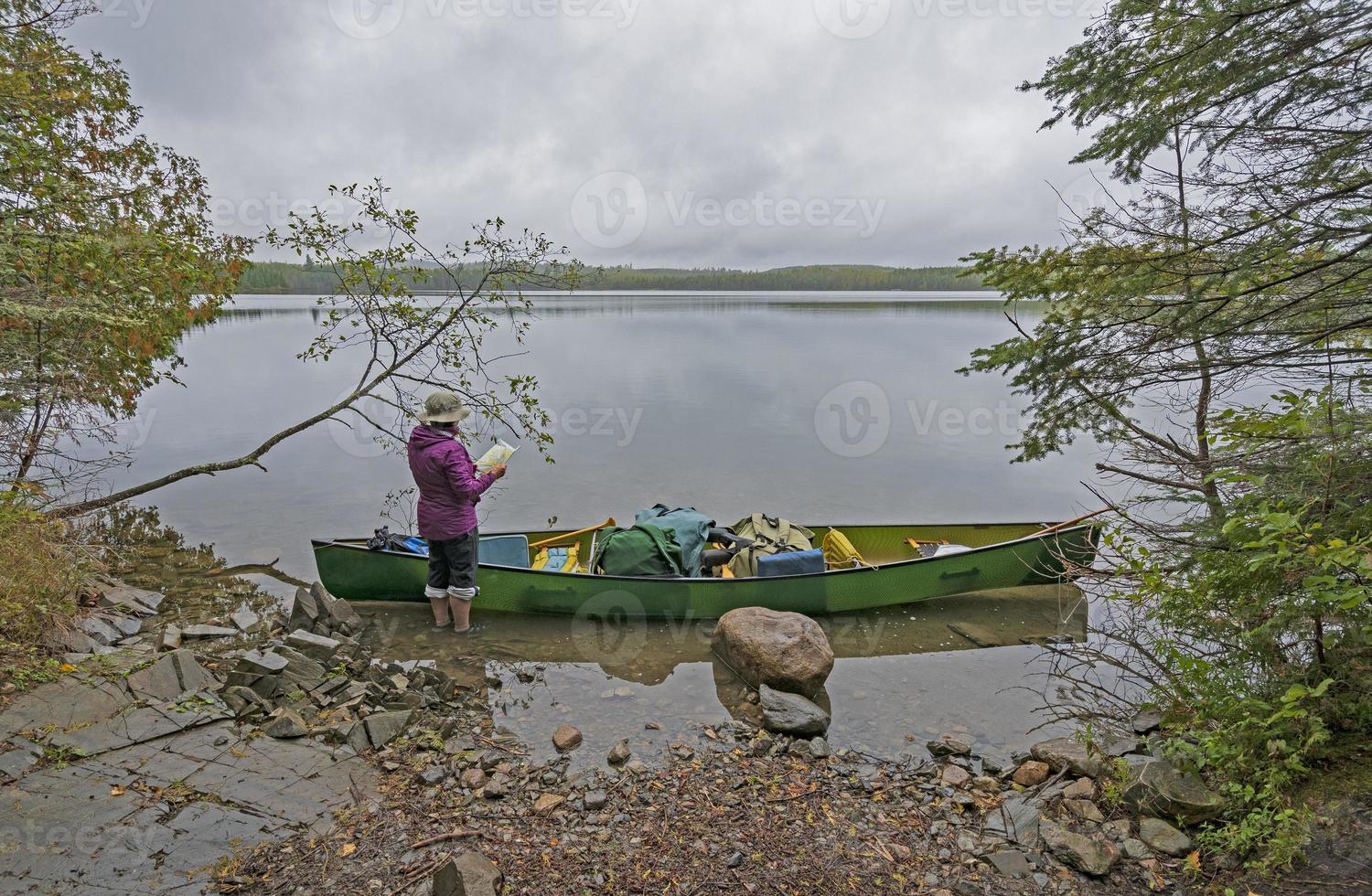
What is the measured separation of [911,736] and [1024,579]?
358cm

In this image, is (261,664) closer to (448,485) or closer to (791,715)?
(448,485)

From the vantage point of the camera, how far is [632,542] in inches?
288

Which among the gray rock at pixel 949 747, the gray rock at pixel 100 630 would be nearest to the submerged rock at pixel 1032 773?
the gray rock at pixel 949 747

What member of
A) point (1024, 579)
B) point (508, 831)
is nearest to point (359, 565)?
point (508, 831)

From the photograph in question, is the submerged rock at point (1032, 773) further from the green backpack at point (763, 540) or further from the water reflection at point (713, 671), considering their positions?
the green backpack at point (763, 540)

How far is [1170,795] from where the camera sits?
3.49 metres

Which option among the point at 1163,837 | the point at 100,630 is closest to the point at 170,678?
the point at 100,630

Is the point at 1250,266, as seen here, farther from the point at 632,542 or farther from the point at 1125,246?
the point at 632,542

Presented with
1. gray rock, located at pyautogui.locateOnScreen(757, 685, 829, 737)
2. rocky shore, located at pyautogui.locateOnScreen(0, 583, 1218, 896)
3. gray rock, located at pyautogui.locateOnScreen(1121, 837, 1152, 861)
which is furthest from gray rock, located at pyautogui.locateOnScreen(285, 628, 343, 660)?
gray rock, located at pyautogui.locateOnScreen(1121, 837, 1152, 861)

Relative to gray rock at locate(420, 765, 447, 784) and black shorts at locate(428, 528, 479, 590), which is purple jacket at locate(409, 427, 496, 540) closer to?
black shorts at locate(428, 528, 479, 590)

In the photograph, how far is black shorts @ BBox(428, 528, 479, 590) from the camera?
6.70m

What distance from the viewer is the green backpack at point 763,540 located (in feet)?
25.2

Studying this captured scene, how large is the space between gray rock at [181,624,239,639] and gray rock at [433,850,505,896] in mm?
4353

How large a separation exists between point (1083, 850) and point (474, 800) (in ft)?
10.3
